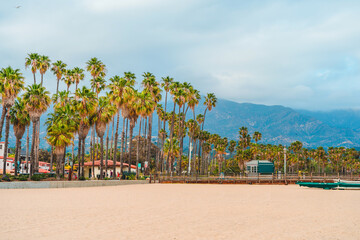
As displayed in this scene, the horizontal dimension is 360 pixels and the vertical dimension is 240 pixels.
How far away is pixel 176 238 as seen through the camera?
31.6 feet

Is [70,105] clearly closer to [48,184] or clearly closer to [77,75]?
[48,184]

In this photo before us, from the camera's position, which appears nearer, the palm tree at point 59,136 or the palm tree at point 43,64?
the palm tree at point 59,136

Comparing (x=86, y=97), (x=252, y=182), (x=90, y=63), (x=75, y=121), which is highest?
(x=90, y=63)

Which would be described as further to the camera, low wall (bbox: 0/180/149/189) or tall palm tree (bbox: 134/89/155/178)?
tall palm tree (bbox: 134/89/155/178)

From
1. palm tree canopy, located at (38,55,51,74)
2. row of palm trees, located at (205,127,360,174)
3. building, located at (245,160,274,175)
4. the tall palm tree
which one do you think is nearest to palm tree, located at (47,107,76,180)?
the tall palm tree

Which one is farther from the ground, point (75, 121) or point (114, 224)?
point (75, 121)

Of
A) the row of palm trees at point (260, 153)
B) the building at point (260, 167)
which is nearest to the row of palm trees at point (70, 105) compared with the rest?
the building at point (260, 167)

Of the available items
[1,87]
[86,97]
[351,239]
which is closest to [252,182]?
[86,97]

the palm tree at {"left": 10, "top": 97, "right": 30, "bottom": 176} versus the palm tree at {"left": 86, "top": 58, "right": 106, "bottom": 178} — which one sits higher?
the palm tree at {"left": 86, "top": 58, "right": 106, "bottom": 178}

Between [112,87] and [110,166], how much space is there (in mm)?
16079

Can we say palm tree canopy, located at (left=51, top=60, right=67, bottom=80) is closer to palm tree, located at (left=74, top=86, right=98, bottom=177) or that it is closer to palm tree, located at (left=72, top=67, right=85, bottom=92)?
palm tree, located at (left=72, top=67, right=85, bottom=92)

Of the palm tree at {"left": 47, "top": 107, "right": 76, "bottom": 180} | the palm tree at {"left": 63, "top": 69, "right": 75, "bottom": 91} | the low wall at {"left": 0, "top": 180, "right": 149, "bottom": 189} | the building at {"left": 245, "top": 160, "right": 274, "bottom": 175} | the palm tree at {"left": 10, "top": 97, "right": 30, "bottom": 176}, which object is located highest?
the palm tree at {"left": 63, "top": 69, "right": 75, "bottom": 91}

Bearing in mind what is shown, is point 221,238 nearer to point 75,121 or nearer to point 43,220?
point 43,220

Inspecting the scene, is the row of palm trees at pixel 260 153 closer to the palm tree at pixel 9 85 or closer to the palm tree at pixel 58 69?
the palm tree at pixel 58 69
